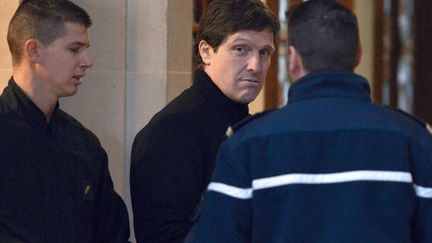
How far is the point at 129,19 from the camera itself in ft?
18.5

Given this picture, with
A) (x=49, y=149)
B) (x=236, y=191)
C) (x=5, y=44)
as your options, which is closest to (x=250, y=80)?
(x=49, y=149)

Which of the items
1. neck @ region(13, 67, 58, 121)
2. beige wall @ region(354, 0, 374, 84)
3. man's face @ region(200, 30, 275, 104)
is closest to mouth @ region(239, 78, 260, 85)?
man's face @ region(200, 30, 275, 104)

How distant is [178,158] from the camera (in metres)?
4.07

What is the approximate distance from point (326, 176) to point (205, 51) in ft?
4.56

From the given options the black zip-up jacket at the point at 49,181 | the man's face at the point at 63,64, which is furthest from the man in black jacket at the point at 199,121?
the man's face at the point at 63,64

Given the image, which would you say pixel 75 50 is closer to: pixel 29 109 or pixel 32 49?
pixel 32 49

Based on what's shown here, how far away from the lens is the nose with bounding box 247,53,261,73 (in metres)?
4.28

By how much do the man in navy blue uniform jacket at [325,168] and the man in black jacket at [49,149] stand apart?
1.12 m

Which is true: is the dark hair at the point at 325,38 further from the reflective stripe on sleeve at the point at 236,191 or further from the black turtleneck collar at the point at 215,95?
the black turtleneck collar at the point at 215,95

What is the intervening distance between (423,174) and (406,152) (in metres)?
0.08

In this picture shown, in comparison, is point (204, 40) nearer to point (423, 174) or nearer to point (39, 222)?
point (39, 222)

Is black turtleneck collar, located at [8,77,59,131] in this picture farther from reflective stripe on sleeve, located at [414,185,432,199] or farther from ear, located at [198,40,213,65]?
reflective stripe on sleeve, located at [414,185,432,199]

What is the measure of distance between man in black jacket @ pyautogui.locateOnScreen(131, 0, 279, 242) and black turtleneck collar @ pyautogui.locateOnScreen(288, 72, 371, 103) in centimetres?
97

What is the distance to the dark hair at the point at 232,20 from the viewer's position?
4.29 metres
